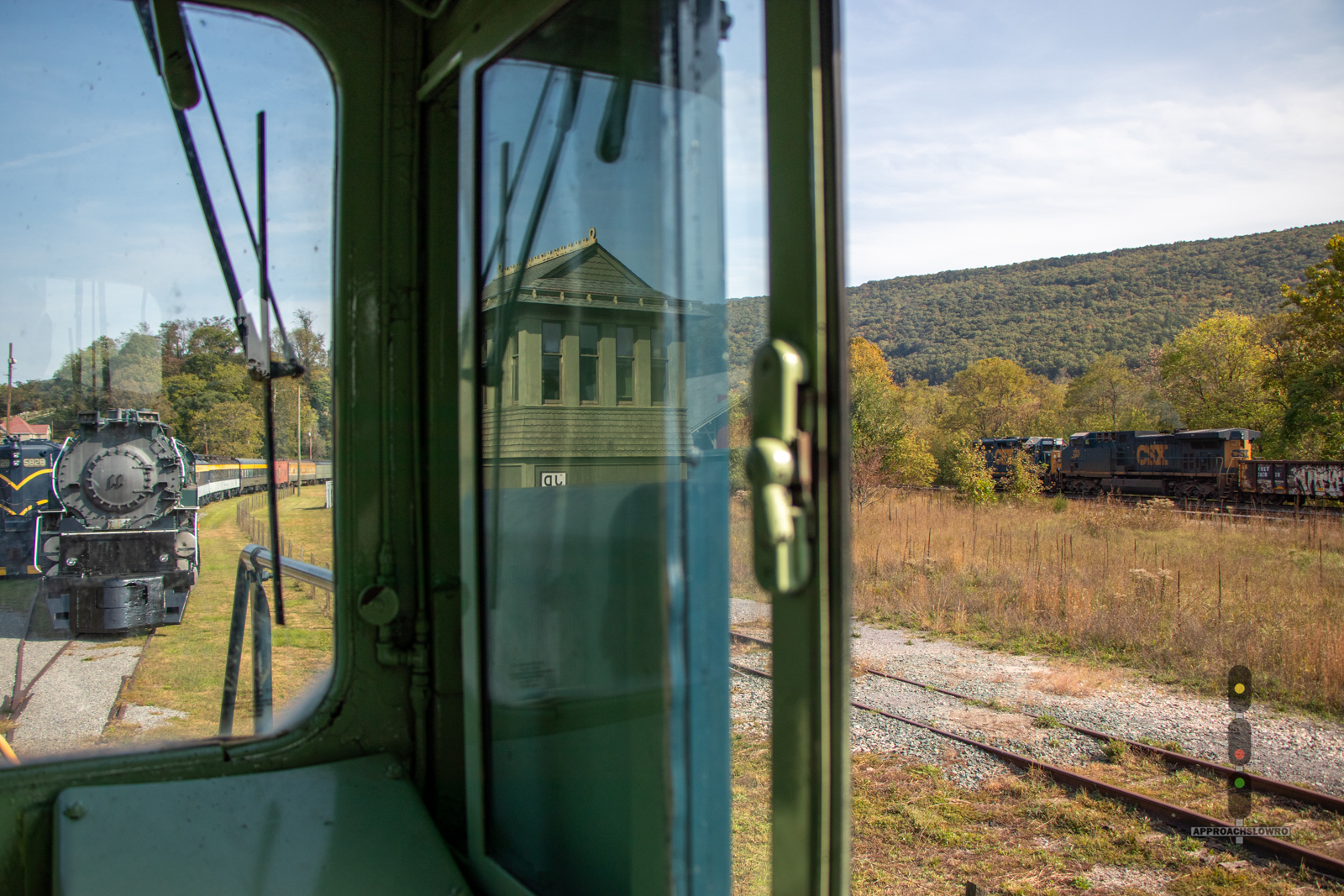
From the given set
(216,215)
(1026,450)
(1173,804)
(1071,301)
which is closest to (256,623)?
(216,215)

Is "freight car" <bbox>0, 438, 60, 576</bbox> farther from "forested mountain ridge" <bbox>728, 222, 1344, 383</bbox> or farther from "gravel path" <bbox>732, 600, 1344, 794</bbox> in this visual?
"forested mountain ridge" <bbox>728, 222, 1344, 383</bbox>

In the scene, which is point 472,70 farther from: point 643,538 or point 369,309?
point 643,538

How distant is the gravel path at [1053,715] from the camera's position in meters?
6.18

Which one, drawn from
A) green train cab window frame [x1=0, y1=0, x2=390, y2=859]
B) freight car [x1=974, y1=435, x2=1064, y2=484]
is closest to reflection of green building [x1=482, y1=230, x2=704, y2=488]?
green train cab window frame [x1=0, y1=0, x2=390, y2=859]

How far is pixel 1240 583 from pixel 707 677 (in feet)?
41.5

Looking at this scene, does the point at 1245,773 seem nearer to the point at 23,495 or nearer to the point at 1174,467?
the point at 23,495

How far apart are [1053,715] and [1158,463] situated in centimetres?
2707

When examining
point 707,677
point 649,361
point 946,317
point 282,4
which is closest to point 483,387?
point 649,361

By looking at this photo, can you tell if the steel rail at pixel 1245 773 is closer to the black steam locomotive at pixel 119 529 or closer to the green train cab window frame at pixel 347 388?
the green train cab window frame at pixel 347 388

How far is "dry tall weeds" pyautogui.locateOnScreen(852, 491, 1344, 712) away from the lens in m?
8.21

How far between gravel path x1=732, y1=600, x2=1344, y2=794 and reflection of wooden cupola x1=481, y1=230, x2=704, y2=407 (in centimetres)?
569

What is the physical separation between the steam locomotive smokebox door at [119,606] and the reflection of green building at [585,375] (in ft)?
2.34

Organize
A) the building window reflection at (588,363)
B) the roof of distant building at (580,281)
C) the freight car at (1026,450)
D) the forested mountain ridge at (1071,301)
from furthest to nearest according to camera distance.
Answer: the forested mountain ridge at (1071,301), the freight car at (1026,450), the building window reflection at (588,363), the roof of distant building at (580,281)

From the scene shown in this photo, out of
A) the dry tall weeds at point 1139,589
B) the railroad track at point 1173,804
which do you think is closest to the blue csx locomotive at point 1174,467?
the dry tall weeds at point 1139,589
